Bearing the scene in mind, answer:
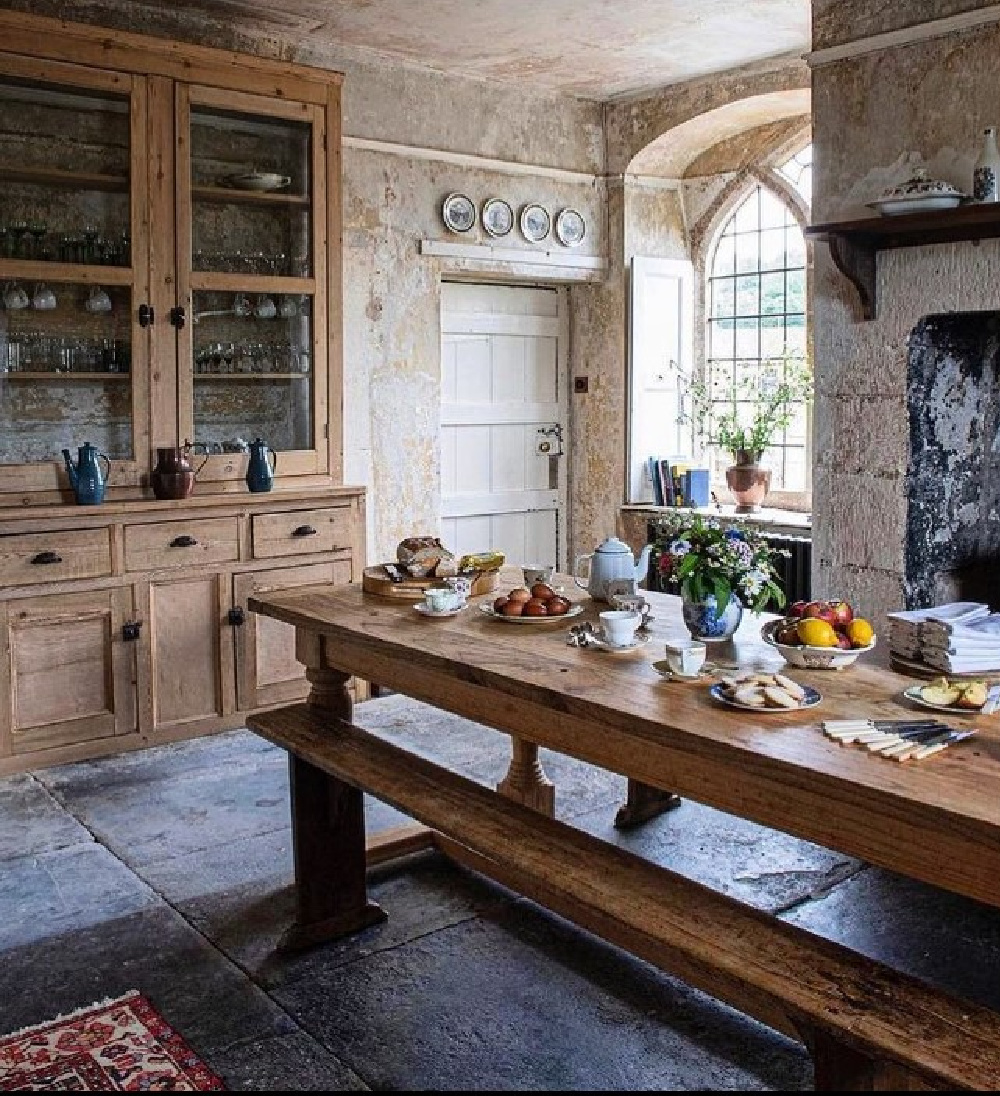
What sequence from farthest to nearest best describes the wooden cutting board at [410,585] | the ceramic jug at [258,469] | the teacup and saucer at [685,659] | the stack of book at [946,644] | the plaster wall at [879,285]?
the ceramic jug at [258,469] < the plaster wall at [879,285] < the wooden cutting board at [410,585] < the stack of book at [946,644] < the teacup and saucer at [685,659]

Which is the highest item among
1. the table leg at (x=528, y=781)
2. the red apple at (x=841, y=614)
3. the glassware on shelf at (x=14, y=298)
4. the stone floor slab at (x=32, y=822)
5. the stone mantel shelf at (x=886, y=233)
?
the stone mantel shelf at (x=886, y=233)

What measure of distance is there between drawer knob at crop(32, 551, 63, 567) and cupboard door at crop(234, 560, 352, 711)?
78cm

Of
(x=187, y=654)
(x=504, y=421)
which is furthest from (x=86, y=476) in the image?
(x=504, y=421)

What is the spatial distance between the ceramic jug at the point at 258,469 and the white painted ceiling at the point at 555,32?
6.53 ft

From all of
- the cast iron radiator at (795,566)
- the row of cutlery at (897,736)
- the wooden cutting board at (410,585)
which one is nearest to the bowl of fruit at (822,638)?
the row of cutlery at (897,736)

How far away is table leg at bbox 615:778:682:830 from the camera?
4164mm

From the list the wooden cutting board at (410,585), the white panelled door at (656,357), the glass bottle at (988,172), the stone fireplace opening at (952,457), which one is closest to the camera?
the wooden cutting board at (410,585)

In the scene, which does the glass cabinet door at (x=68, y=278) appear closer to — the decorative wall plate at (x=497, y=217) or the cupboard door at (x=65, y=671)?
the cupboard door at (x=65, y=671)

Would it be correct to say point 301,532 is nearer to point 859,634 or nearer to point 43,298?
point 43,298

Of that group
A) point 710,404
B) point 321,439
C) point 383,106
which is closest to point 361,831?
point 321,439

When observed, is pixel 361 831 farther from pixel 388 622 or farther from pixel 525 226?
pixel 525 226

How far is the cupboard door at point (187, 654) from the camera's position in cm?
502

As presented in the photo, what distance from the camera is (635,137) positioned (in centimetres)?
698

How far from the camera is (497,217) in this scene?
6648 millimetres
